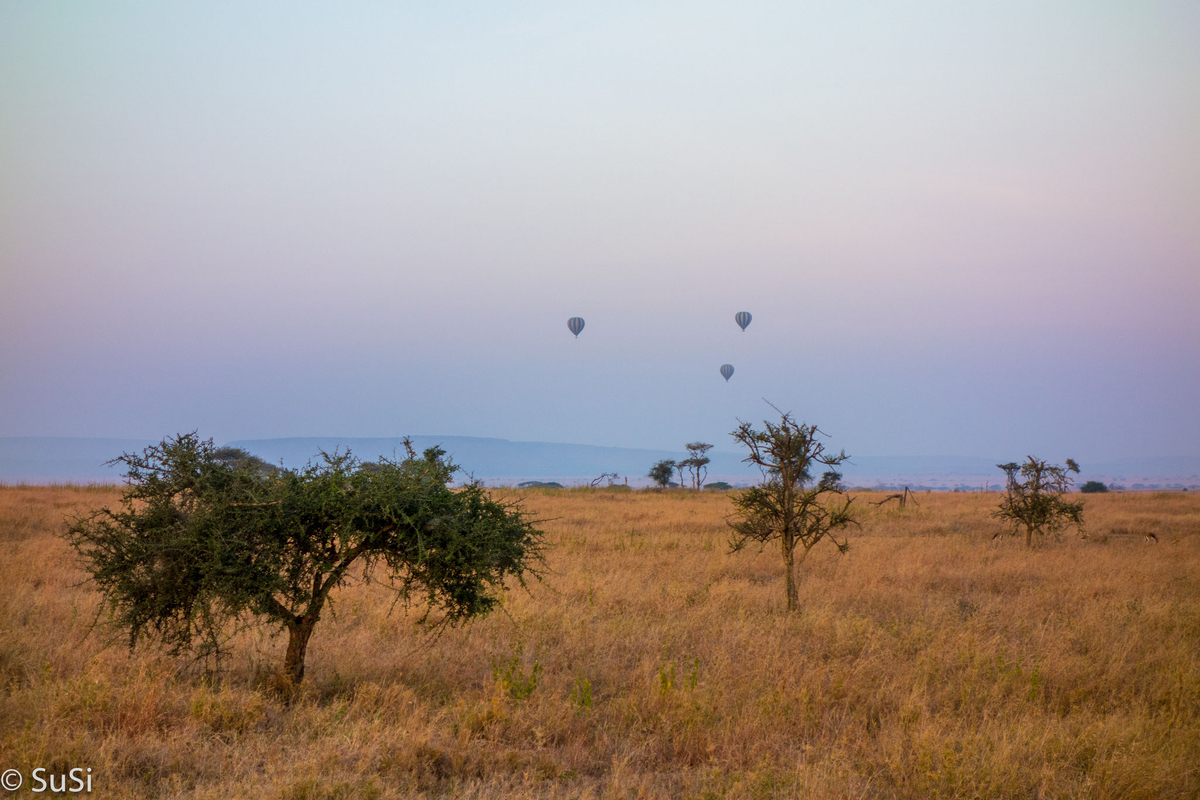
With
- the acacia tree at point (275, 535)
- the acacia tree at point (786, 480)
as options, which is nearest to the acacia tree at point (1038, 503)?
the acacia tree at point (786, 480)

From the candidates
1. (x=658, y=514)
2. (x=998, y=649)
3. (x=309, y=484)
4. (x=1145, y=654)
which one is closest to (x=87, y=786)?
(x=309, y=484)

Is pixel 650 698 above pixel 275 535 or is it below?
below

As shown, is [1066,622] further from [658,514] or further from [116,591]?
[658,514]

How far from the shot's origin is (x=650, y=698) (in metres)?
6.96

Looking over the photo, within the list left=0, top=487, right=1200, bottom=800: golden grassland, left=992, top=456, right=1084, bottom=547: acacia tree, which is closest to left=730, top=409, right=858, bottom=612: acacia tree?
left=0, top=487, right=1200, bottom=800: golden grassland

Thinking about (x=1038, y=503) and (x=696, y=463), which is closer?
(x=1038, y=503)

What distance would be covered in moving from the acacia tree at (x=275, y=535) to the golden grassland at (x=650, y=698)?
0.79 m

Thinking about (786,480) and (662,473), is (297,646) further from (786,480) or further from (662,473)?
(662,473)

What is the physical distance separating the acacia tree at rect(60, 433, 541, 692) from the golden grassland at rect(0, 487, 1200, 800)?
79 cm

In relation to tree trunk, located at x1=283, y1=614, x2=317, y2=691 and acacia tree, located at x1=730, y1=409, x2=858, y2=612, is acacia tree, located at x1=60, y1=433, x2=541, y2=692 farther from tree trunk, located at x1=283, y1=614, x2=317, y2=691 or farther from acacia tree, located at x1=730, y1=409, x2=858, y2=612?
acacia tree, located at x1=730, y1=409, x2=858, y2=612

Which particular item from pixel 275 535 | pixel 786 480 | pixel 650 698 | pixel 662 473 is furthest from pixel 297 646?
pixel 662 473

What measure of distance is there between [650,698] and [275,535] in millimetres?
3806

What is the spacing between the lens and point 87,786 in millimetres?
4945

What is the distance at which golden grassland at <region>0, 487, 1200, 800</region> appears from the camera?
213 inches
